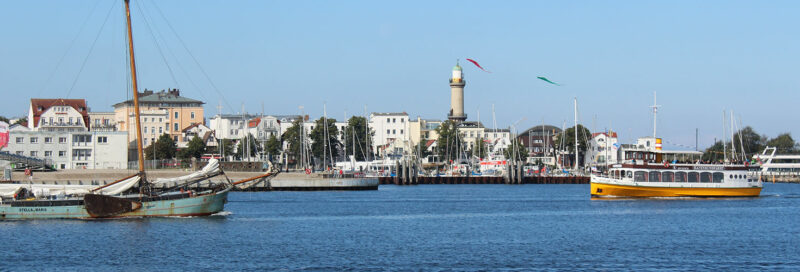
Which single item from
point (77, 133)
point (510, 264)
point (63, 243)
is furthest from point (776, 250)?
point (77, 133)

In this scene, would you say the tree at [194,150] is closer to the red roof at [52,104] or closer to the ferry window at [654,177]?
the red roof at [52,104]

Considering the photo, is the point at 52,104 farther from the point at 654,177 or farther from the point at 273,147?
the point at 654,177

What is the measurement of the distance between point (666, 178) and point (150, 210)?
160ft

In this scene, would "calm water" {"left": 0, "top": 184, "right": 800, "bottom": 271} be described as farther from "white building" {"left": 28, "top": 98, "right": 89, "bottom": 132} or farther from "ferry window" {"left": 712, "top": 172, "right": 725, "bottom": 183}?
"white building" {"left": 28, "top": 98, "right": 89, "bottom": 132}

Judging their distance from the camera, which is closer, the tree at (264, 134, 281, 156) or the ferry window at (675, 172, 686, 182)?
the ferry window at (675, 172, 686, 182)

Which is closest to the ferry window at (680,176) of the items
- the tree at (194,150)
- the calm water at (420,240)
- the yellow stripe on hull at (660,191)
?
the yellow stripe on hull at (660,191)

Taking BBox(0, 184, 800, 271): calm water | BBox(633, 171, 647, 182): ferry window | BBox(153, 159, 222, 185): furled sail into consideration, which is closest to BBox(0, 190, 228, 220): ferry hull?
BBox(0, 184, 800, 271): calm water

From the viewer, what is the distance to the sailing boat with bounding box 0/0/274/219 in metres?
60.7

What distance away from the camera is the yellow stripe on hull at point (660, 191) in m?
90.4

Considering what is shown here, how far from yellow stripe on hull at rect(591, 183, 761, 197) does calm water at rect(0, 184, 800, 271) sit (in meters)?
9.90

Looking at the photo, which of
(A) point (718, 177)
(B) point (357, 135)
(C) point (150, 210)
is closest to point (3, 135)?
(C) point (150, 210)

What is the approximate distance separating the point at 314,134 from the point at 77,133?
59.2m

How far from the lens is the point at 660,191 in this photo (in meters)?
90.8

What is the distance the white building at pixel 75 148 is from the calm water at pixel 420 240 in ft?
197
